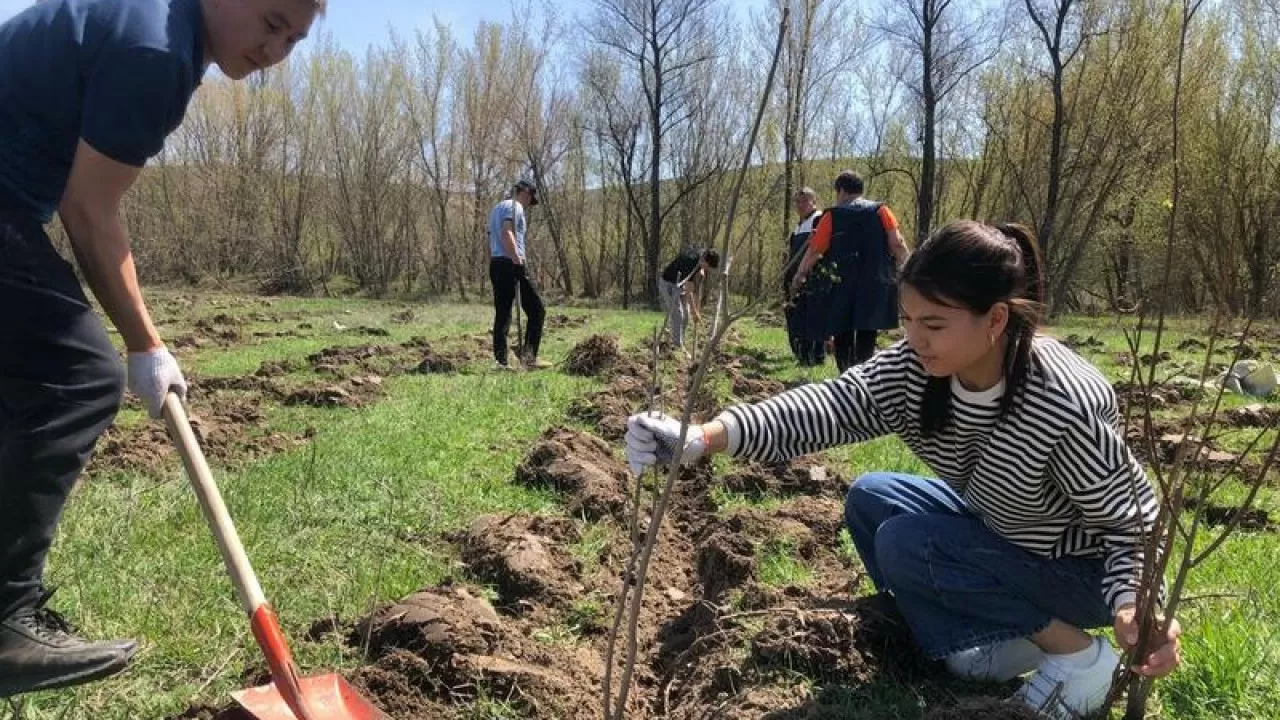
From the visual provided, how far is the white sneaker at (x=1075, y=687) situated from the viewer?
212 centimetres

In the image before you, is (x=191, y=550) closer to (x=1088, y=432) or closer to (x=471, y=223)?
(x=1088, y=432)

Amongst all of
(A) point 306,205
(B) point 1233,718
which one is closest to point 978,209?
(A) point 306,205

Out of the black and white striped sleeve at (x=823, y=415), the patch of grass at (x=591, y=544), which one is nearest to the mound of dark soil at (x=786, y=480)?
the patch of grass at (x=591, y=544)

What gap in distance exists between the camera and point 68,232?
6.33ft

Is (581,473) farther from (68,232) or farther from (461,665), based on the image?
(68,232)

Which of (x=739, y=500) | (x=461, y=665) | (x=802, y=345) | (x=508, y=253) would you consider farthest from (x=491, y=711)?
(x=802, y=345)

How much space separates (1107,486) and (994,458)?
0.26m

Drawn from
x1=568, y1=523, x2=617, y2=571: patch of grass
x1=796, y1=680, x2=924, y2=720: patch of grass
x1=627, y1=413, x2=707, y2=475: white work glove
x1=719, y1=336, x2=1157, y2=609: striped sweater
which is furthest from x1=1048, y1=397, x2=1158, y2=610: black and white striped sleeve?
x1=568, y1=523, x2=617, y2=571: patch of grass

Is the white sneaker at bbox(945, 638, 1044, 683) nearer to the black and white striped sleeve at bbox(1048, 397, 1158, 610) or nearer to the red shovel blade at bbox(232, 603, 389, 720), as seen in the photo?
the black and white striped sleeve at bbox(1048, 397, 1158, 610)

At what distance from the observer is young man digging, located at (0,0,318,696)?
1.86 metres

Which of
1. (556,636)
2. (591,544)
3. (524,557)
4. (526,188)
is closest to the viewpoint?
(556,636)

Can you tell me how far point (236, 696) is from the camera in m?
1.88

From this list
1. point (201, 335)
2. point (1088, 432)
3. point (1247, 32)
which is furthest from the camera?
point (1247, 32)

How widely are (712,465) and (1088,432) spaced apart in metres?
2.81
